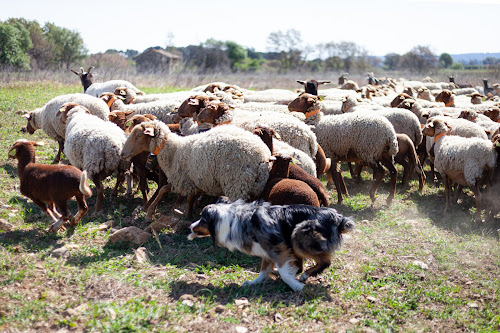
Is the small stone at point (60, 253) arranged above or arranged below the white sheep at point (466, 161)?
below

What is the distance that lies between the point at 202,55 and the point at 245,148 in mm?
53681

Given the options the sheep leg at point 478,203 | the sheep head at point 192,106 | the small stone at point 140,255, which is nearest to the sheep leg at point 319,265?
the small stone at point 140,255

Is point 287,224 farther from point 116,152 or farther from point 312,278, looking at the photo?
point 116,152

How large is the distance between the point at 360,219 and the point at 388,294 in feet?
8.83

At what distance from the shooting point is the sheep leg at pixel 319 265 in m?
4.93

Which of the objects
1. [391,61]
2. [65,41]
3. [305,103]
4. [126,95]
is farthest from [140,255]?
[391,61]

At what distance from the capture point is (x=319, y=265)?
5.00m

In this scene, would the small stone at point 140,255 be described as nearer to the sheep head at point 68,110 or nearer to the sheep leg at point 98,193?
the sheep leg at point 98,193

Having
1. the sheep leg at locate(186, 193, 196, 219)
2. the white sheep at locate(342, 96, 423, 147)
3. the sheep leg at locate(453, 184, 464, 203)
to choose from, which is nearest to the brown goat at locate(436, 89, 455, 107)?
the white sheep at locate(342, 96, 423, 147)

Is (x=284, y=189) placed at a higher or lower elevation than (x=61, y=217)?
higher

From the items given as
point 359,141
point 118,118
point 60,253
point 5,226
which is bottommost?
point 60,253

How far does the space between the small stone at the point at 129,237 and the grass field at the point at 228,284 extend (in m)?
0.10

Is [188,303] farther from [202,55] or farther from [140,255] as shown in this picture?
[202,55]

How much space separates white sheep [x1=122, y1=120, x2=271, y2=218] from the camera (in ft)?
20.7
